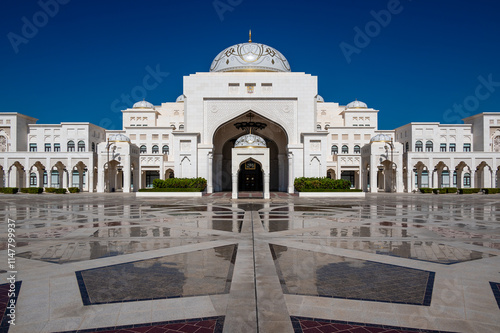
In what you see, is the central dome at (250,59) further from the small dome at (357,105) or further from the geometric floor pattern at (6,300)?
the geometric floor pattern at (6,300)

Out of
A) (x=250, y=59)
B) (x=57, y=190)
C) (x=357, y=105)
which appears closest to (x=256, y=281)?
(x=250, y=59)

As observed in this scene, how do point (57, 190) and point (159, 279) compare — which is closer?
point (159, 279)

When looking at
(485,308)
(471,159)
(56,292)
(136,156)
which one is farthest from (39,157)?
(471,159)

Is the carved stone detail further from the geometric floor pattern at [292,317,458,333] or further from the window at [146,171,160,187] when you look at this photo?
the geometric floor pattern at [292,317,458,333]

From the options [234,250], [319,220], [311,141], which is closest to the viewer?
[234,250]

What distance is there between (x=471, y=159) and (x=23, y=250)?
4051 cm

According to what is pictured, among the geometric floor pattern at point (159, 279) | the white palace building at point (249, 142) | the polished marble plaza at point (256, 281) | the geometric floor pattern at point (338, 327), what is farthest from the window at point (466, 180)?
the geometric floor pattern at point (338, 327)

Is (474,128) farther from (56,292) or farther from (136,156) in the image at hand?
(56,292)

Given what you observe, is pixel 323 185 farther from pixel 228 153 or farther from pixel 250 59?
pixel 228 153

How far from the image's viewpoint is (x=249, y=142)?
82.3 ft

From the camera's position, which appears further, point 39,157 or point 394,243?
point 39,157

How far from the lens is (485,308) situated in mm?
3643

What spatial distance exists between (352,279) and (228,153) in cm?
3415

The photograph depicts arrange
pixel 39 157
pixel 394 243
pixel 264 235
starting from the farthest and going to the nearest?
pixel 39 157 → pixel 264 235 → pixel 394 243
